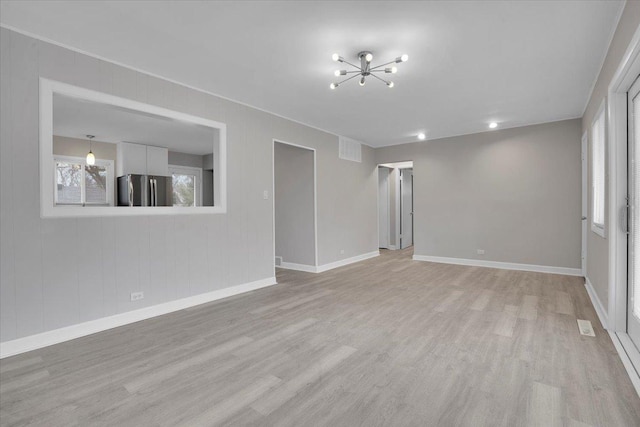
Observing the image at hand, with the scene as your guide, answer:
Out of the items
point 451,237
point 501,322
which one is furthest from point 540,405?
point 451,237

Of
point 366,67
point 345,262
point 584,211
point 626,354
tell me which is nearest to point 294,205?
point 345,262

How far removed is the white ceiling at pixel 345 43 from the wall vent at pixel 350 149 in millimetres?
2112

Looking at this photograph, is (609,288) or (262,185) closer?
(609,288)

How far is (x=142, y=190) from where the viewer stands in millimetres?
6418

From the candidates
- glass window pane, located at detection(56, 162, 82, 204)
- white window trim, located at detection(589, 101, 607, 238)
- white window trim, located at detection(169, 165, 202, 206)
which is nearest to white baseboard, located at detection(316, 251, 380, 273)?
white window trim, located at detection(589, 101, 607, 238)

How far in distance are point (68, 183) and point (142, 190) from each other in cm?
141

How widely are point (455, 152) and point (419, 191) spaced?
3.65 ft

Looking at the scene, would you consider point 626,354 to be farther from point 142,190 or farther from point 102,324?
point 142,190

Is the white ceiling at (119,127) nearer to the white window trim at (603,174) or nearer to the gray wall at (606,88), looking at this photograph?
the gray wall at (606,88)

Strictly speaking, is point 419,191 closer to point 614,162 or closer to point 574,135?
point 574,135

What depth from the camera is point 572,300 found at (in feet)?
13.0

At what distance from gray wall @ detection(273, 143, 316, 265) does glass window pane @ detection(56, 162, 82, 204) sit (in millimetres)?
4066

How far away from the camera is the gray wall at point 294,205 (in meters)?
5.83

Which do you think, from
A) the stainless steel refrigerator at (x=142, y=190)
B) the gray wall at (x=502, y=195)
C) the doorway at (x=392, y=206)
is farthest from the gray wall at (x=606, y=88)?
the stainless steel refrigerator at (x=142, y=190)
